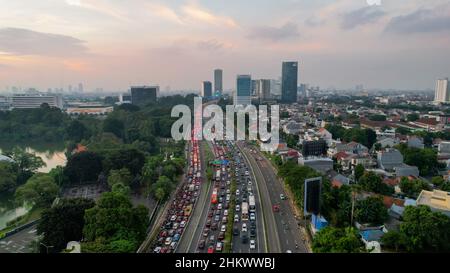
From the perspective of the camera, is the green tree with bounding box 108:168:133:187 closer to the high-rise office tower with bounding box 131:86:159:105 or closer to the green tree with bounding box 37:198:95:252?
the green tree with bounding box 37:198:95:252

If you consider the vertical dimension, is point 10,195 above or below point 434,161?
below

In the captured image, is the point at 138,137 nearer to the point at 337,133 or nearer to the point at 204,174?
the point at 204,174

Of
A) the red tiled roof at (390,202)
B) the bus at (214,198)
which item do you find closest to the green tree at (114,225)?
the bus at (214,198)

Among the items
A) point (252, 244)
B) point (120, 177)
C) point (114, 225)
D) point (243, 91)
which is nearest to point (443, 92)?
point (243, 91)

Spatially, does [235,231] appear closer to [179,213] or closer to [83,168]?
[179,213]

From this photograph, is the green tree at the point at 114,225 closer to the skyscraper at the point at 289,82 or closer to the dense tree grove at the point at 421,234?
the dense tree grove at the point at 421,234
